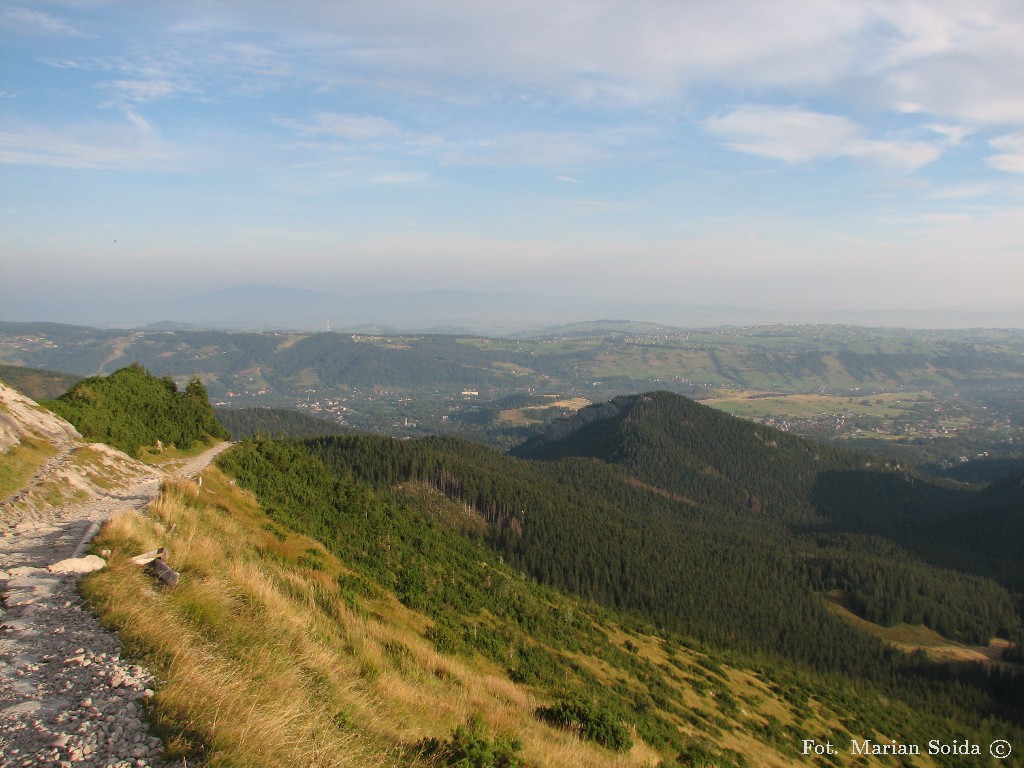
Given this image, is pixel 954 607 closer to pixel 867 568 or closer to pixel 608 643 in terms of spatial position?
pixel 867 568

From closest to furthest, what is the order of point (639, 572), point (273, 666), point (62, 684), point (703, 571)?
point (62, 684)
point (273, 666)
point (639, 572)
point (703, 571)

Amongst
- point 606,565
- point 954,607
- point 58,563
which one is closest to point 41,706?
point 58,563

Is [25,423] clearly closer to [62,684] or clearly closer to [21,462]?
[21,462]

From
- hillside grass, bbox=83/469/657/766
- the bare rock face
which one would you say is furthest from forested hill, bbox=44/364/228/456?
hillside grass, bbox=83/469/657/766

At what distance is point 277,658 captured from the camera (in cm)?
1115

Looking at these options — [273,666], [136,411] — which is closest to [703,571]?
[136,411]

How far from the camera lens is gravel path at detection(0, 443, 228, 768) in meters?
7.16

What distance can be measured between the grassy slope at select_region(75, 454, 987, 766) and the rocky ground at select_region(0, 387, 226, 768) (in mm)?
378

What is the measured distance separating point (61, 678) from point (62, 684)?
0.72 feet

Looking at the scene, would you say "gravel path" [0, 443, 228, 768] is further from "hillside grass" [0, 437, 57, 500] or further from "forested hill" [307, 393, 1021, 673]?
"forested hill" [307, 393, 1021, 673]

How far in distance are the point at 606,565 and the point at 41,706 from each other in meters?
112

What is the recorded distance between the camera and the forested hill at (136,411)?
125 feet

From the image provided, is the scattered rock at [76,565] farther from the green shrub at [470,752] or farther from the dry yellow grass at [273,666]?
the green shrub at [470,752]

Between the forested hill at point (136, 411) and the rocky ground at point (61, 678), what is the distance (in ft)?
87.5
